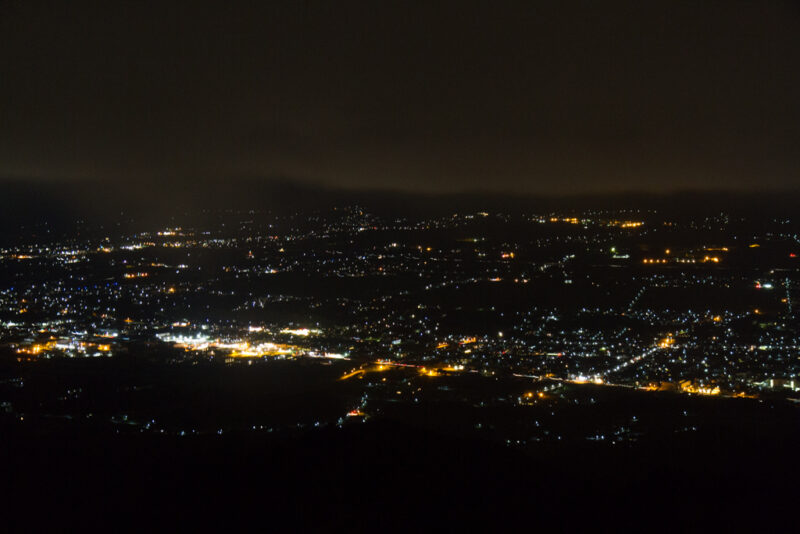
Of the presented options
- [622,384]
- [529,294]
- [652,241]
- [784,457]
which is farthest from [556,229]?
[784,457]

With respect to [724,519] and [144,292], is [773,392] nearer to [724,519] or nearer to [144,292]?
[724,519]

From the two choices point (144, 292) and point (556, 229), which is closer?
point (144, 292)

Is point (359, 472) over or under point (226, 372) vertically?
over

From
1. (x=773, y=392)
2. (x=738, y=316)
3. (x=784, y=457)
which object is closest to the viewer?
(x=784, y=457)

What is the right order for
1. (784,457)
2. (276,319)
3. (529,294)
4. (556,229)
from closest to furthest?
(784,457), (276,319), (529,294), (556,229)

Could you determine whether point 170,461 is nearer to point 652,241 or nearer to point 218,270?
point 218,270

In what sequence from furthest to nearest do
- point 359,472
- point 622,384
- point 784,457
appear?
point 622,384 < point 784,457 < point 359,472

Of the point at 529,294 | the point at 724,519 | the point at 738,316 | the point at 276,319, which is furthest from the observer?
the point at 529,294

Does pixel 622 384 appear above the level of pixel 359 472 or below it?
below

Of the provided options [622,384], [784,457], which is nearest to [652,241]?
[622,384]
